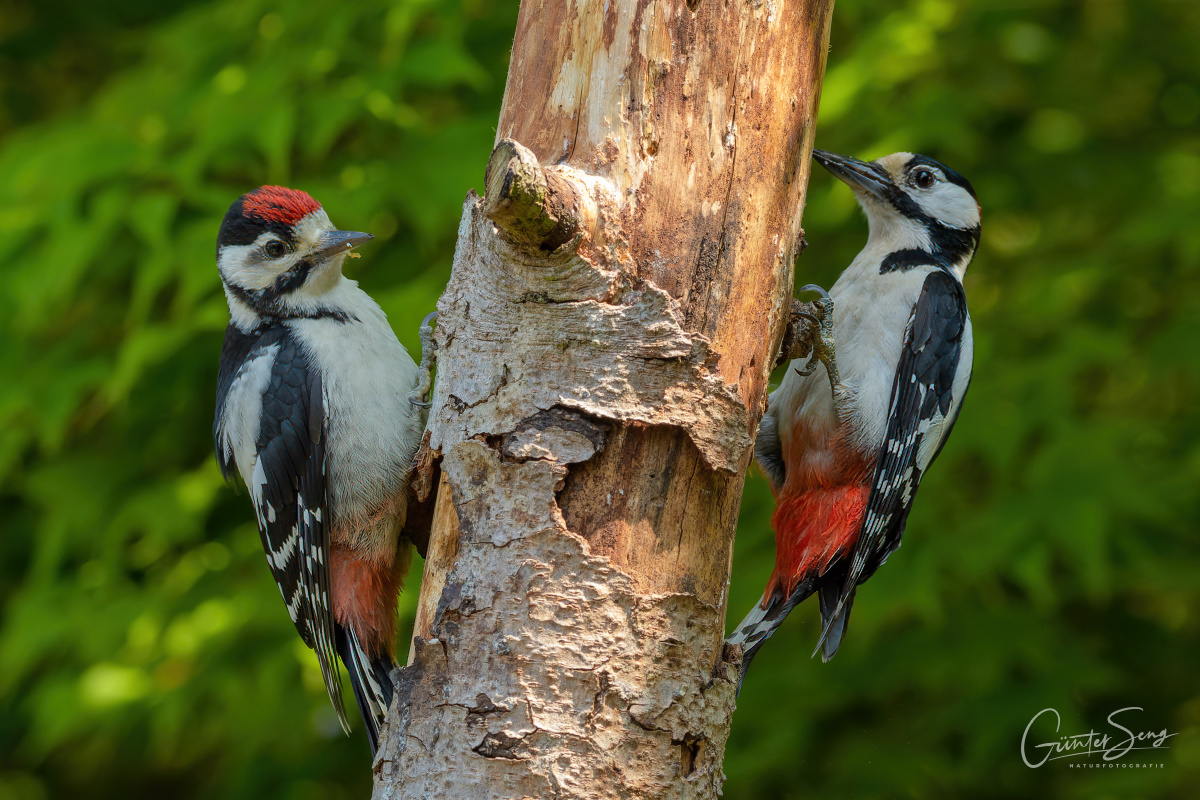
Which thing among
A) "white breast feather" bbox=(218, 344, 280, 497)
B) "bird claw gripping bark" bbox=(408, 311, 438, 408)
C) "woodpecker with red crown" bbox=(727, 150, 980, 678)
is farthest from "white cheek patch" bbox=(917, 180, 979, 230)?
"white breast feather" bbox=(218, 344, 280, 497)

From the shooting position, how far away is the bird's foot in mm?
2695

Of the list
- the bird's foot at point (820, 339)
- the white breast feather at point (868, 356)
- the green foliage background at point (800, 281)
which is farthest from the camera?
the green foliage background at point (800, 281)

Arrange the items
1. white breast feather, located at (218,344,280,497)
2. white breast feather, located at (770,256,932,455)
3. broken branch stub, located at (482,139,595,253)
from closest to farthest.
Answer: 1. broken branch stub, located at (482,139,595,253)
2. white breast feather, located at (218,344,280,497)
3. white breast feather, located at (770,256,932,455)

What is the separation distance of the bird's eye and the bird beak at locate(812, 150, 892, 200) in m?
0.08

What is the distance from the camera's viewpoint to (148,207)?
3.24 m

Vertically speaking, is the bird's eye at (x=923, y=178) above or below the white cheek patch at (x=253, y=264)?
above

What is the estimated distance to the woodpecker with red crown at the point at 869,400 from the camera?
122 inches

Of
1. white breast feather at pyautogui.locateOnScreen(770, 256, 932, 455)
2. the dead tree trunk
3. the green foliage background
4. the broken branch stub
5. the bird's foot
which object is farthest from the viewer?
the green foliage background

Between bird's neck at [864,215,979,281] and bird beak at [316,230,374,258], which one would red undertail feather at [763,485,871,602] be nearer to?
bird's neck at [864,215,979,281]

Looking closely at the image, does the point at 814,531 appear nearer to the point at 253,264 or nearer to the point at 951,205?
the point at 951,205

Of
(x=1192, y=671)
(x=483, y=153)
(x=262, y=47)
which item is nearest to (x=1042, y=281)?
(x=1192, y=671)

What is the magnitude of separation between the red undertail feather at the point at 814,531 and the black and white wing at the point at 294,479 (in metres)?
1.26

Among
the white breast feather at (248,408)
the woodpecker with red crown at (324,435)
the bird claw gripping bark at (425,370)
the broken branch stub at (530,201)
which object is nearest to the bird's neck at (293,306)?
the woodpecker with red crown at (324,435)

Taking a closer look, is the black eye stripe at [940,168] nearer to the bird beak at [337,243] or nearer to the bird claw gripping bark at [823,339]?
the bird claw gripping bark at [823,339]
